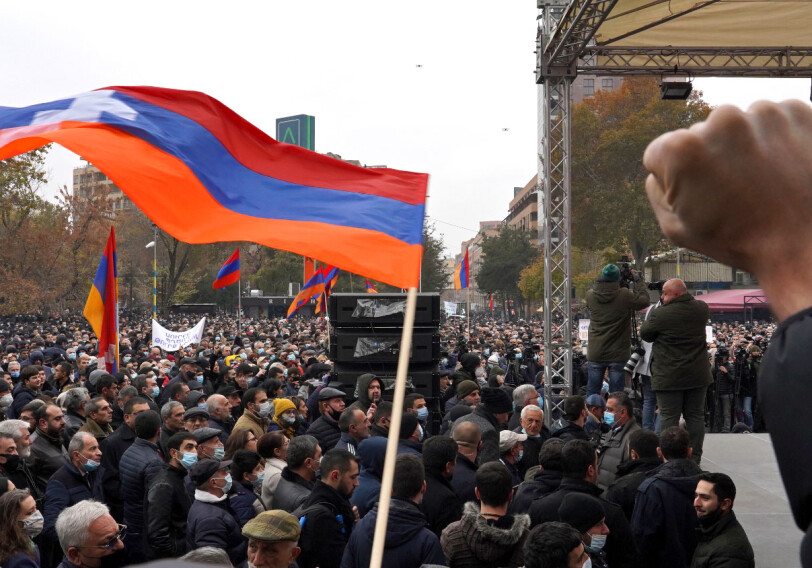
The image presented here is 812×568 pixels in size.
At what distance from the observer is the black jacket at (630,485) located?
580 centimetres

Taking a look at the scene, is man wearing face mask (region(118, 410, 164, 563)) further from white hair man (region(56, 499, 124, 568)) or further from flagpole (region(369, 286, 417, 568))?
flagpole (region(369, 286, 417, 568))

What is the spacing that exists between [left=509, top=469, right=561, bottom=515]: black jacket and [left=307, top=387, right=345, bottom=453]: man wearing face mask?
293 cm

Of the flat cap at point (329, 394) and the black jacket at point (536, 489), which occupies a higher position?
the flat cap at point (329, 394)

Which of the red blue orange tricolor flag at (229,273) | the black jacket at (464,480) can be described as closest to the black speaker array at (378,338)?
the black jacket at (464,480)

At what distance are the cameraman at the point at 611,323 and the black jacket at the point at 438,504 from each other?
16.0 ft

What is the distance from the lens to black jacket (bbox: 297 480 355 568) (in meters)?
5.13

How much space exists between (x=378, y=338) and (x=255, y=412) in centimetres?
292

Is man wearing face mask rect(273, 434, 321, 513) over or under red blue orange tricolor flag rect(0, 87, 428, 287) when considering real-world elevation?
under

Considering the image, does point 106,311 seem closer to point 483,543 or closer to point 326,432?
point 326,432

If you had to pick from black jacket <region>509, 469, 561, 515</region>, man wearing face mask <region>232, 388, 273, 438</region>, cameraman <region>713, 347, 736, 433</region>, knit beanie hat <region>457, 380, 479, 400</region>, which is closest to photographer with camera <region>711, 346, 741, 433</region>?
cameraman <region>713, 347, 736, 433</region>

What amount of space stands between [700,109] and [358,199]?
47624mm

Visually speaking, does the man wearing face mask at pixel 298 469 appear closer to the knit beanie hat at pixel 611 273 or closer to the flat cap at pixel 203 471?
the flat cap at pixel 203 471

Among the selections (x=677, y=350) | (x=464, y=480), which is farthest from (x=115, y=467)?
(x=677, y=350)

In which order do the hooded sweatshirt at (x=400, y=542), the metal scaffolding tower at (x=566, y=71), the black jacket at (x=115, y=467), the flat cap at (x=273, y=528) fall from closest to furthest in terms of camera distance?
the flat cap at (x=273, y=528), the hooded sweatshirt at (x=400, y=542), the black jacket at (x=115, y=467), the metal scaffolding tower at (x=566, y=71)
